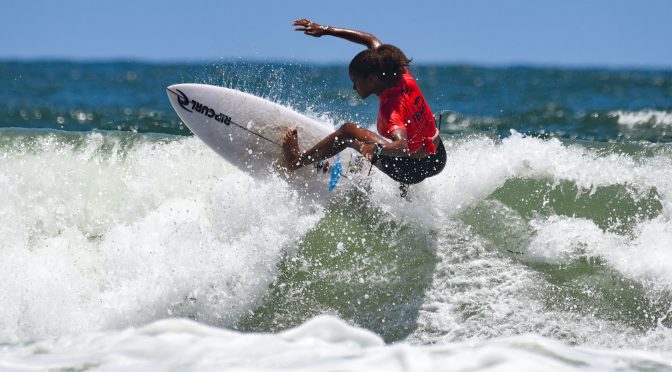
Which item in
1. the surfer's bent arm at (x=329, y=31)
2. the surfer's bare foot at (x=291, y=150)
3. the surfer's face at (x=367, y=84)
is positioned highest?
the surfer's bent arm at (x=329, y=31)

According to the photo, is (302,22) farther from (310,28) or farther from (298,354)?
(298,354)

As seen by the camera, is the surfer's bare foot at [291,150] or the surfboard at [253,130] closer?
the surfer's bare foot at [291,150]

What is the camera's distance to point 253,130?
6.16m

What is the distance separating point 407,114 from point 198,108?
177 centimetres

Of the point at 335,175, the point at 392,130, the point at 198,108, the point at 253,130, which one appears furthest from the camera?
the point at 198,108

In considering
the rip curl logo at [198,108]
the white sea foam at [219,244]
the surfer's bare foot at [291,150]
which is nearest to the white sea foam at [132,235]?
the white sea foam at [219,244]

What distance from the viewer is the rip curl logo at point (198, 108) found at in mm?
6246

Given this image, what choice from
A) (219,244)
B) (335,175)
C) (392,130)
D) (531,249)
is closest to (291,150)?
(335,175)

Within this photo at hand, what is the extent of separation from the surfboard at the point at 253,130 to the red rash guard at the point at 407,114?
2.30ft

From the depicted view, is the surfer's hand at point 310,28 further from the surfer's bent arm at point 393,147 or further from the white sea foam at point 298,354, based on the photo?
the white sea foam at point 298,354

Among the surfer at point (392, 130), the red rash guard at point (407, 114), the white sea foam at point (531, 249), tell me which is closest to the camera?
the white sea foam at point (531, 249)

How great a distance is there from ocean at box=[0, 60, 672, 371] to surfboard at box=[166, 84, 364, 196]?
0.49ft

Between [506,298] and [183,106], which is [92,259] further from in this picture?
[506,298]

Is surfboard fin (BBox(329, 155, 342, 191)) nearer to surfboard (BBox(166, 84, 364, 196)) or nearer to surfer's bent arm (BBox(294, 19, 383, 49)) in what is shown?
surfboard (BBox(166, 84, 364, 196))
